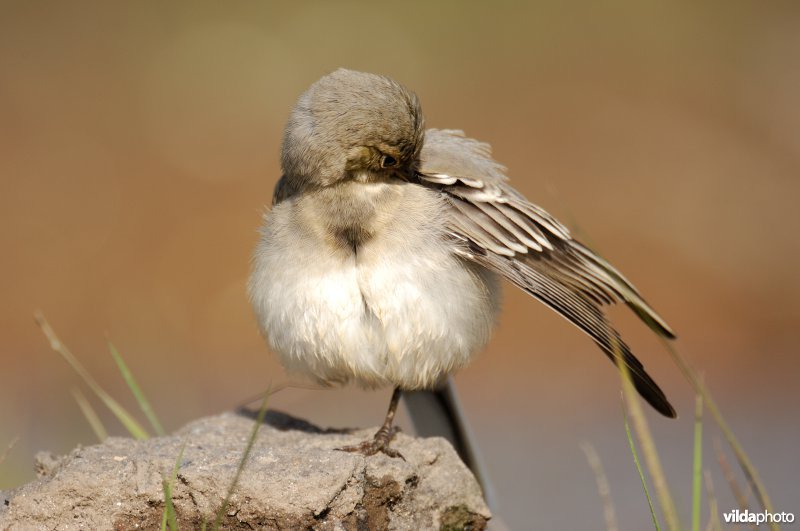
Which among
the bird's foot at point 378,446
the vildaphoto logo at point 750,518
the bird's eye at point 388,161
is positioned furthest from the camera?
the bird's eye at point 388,161

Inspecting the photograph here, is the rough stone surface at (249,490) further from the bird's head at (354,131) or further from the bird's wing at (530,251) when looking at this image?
the bird's head at (354,131)

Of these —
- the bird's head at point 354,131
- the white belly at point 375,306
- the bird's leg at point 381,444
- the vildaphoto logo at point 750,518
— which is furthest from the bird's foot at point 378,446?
the vildaphoto logo at point 750,518

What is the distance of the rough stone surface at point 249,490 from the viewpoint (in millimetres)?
4434

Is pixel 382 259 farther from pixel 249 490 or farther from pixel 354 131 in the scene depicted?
pixel 249 490

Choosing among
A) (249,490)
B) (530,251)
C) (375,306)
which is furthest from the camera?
(530,251)

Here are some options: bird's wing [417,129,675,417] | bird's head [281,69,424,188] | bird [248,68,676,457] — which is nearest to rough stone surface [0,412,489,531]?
bird [248,68,676,457]

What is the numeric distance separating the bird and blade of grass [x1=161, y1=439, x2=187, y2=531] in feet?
3.48

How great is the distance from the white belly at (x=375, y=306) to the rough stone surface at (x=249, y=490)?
498 mm

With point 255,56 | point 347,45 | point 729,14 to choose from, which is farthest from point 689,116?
point 255,56

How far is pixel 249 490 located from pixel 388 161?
1742mm

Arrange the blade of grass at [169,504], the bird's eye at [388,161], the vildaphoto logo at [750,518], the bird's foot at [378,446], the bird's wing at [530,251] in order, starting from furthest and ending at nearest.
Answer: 1. the bird's wing at [530,251]
2. the bird's eye at [388,161]
3. the bird's foot at [378,446]
4. the vildaphoto logo at [750,518]
5. the blade of grass at [169,504]

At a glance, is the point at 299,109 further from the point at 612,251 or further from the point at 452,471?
the point at 612,251

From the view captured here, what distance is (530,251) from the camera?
571cm

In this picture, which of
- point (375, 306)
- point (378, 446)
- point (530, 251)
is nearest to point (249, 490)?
point (378, 446)
